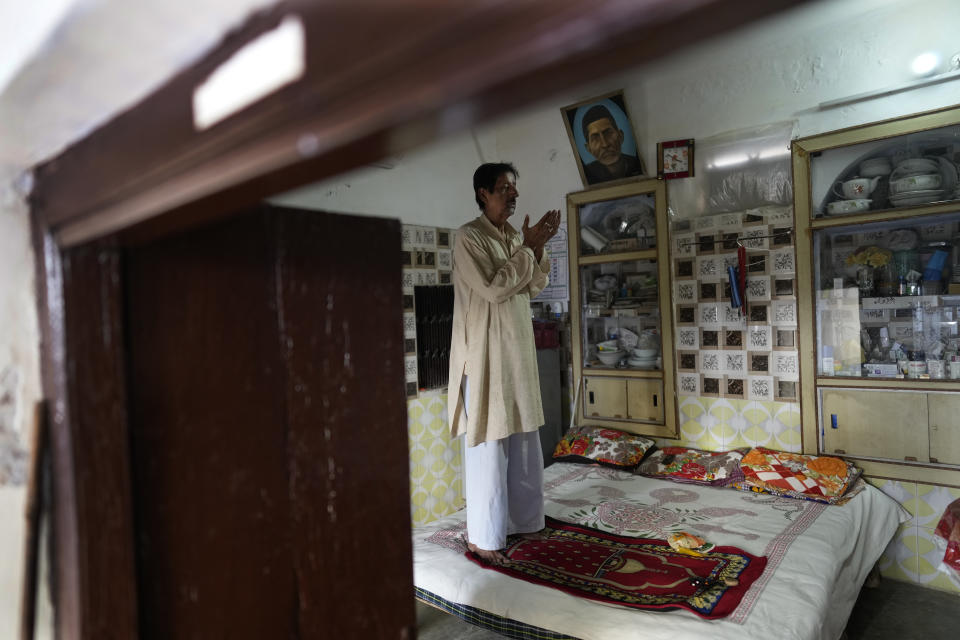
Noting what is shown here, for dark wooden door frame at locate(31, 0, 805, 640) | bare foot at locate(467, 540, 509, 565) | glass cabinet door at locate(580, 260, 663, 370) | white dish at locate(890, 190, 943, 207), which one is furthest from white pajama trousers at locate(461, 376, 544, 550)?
white dish at locate(890, 190, 943, 207)

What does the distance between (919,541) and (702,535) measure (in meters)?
1.34

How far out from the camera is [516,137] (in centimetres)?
437

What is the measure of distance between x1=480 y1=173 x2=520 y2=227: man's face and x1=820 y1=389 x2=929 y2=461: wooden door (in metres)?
2.08

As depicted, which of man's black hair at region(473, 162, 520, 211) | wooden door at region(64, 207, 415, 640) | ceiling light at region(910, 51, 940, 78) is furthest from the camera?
ceiling light at region(910, 51, 940, 78)

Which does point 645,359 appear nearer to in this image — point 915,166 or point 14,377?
point 915,166

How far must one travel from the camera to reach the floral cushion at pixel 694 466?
3.13 meters

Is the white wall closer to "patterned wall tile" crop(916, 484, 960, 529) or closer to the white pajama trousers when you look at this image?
the white pajama trousers

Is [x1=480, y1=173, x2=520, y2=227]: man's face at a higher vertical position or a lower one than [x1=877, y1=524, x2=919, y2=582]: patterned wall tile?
higher

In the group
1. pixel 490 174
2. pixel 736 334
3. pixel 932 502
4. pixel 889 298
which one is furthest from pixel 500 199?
pixel 932 502

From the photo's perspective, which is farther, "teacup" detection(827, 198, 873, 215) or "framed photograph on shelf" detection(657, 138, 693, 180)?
"framed photograph on shelf" detection(657, 138, 693, 180)

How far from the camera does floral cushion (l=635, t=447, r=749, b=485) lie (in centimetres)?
313

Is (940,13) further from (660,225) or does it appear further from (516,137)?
(516,137)

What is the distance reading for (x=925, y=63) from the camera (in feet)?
9.20

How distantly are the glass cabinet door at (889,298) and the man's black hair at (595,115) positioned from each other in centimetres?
140
